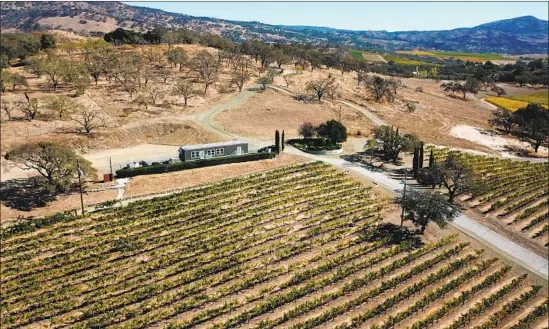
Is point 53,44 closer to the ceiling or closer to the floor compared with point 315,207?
closer to the ceiling

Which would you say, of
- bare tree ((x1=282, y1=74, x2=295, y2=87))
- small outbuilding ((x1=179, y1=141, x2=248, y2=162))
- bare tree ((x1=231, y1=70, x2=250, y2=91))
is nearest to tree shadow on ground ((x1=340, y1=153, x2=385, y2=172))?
small outbuilding ((x1=179, y1=141, x2=248, y2=162))

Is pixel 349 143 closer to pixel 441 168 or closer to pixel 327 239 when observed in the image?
pixel 441 168

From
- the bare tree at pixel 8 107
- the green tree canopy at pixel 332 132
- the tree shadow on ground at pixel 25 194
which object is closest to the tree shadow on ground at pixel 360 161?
the green tree canopy at pixel 332 132

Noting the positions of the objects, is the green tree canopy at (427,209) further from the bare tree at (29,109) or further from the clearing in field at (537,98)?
the clearing in field at (537,98)

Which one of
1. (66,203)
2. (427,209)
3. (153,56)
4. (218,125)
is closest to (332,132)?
(218,125)

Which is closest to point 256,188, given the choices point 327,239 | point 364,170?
point 327,239

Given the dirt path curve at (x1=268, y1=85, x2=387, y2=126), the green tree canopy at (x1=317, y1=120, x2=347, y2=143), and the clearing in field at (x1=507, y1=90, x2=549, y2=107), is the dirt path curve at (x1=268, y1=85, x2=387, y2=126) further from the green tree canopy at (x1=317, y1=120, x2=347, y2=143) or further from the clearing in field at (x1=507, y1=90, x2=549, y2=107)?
the clearing in field at (x1=507, y1=90, x2=549, y2=107)
